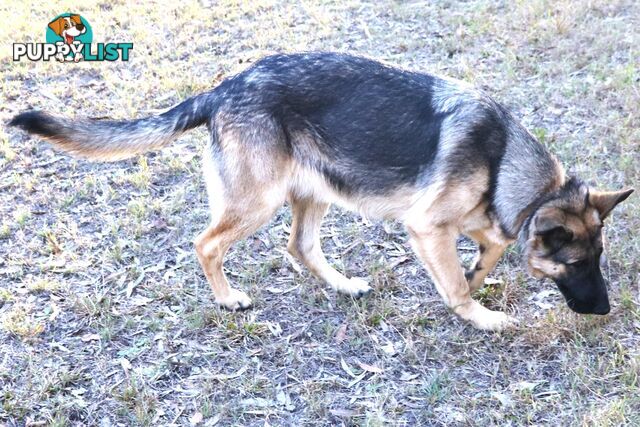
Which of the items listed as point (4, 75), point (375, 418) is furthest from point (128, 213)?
point (4, 75)

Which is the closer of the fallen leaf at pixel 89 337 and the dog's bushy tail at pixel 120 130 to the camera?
the dog's bushy tail at pixel 120 130

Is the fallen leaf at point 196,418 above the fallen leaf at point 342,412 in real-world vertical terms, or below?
below

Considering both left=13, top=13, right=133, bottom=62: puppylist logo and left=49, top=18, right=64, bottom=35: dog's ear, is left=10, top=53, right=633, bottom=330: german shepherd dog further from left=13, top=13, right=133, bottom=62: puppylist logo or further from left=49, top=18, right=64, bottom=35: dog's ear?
left=49, top=18, right=64, bottom=35: dog's ear

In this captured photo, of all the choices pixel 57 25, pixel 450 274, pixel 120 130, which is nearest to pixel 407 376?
pixel 450 274

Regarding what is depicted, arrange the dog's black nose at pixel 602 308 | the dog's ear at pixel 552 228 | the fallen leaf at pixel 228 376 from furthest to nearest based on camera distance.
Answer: the fallen leaf at pixel 228 376 < the dog's black nose at pixel 602 308 < the dog's ear at pixel 552 228

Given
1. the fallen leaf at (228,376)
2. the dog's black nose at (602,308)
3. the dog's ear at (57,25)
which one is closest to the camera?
the dog's black nose at (602,308)

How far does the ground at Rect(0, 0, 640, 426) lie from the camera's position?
3.90 metres

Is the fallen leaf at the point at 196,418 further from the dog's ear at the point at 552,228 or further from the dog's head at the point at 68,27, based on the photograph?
the dog's head at the point at 68,27

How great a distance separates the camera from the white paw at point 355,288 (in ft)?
15.6

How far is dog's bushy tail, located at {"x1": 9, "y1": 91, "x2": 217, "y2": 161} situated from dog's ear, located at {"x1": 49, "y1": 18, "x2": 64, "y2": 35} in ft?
19.4

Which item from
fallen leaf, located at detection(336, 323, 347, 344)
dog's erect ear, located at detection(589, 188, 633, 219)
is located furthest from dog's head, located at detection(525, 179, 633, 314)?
fallen leaf, located at detection(336, 323, 347, 344)

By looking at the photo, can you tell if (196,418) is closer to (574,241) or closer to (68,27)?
(574,241)

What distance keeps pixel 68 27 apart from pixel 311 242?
21.0 ft

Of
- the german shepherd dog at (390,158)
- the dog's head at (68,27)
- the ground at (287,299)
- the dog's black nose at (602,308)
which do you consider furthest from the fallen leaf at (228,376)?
the dog's head at (68,27)
